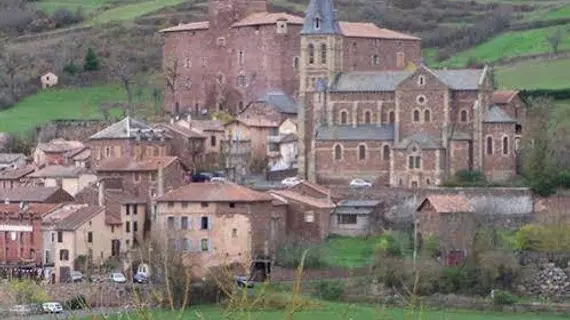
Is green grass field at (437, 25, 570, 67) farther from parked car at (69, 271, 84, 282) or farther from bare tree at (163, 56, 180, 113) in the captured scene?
parked car at (69, 271, 84, 282)

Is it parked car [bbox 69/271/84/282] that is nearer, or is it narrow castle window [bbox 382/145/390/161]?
parked car [bbox 69/271/84/282]

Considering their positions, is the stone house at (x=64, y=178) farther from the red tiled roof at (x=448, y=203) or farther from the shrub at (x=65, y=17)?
the shrub at (x=65, y=17)

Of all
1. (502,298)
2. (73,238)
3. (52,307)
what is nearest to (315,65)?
(73,238)

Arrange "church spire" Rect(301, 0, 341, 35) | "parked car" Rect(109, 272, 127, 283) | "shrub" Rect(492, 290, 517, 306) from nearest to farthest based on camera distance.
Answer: "shrub" Rect(492, 290, 517, 306), "parked car" Rect(109, 272, 127, 283), "church spire" Rect(301, 0, 341, 35)

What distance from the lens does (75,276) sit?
63156mm

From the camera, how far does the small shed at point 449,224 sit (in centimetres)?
6262

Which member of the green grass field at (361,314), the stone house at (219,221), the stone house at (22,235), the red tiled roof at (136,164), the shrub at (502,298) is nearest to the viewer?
the green grass field at (361,314)

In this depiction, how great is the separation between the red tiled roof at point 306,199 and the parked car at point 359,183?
2.22 metres

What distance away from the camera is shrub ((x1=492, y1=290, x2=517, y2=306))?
58844 millimetres

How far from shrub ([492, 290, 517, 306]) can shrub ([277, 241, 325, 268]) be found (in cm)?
581

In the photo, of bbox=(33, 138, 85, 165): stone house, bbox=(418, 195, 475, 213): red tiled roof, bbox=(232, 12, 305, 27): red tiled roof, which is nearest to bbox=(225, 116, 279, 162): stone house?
bbox=(33, 138, 85, 165): stone house

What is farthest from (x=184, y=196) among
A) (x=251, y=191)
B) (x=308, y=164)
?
(x=308, y=164)

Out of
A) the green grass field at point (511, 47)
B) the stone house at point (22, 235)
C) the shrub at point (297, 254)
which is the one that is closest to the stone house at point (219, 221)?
the shrub at point (297, 254)

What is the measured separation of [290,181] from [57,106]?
2117cm
